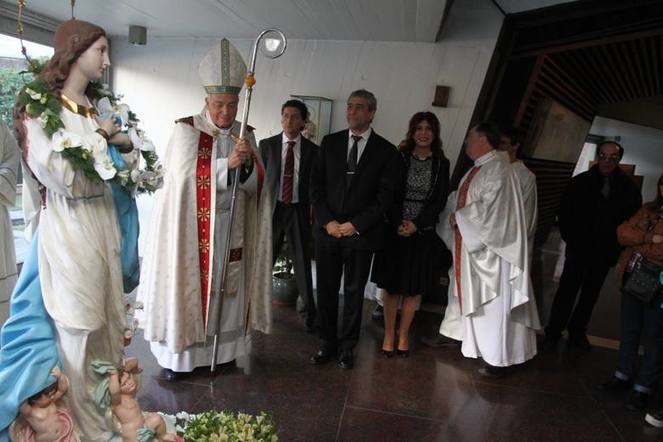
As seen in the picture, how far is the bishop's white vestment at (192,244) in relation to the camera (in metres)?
2.65

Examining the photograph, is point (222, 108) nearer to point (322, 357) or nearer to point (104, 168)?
point (104, 168)

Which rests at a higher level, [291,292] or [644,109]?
[644,109]

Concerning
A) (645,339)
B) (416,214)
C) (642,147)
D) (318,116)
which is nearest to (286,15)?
(318,116)

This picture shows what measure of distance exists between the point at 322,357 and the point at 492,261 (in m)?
1.23

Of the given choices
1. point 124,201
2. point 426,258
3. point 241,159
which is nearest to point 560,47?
point 426,258

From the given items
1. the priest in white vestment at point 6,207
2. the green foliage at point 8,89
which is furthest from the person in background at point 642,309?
the green foliage at point 8,89

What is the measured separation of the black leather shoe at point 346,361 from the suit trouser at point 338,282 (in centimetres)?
4

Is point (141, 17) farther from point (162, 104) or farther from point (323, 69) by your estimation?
point (323, 69)

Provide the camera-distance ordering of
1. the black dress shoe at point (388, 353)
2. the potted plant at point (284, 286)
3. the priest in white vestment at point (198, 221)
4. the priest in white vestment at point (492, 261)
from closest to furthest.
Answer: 1. the priest in white vestment at point (198, 221)
2. the priest in white vestment at point (492, 261)
3. the black dress shoe at point (388, 353)
4. the potted plant at point (284, 286)

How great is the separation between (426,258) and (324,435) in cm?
134

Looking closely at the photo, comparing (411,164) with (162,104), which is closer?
(411,164)

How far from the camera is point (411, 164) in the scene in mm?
3273

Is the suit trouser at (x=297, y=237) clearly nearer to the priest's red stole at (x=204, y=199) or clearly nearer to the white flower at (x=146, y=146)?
the priest's red stole at (x=204, y=199)

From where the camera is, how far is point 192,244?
2.71 m
